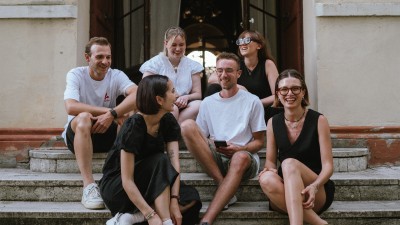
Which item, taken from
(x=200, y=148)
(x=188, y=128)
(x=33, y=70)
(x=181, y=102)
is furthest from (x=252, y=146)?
(x=33, y=70)

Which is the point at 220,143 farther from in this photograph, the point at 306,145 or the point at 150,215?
the point at 150,215

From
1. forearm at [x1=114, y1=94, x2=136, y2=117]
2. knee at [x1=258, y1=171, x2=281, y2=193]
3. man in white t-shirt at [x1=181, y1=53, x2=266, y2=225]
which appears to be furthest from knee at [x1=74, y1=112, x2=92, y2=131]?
knee at [x1=258, y1=171, x2=281, y2=193]

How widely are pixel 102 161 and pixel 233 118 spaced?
4.09 ft

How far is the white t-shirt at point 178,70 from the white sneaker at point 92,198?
4.48 feet

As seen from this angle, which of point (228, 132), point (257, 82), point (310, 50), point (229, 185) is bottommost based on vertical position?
point (229, 185)

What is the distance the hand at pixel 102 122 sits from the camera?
3.42 meters

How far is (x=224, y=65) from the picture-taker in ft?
11.1

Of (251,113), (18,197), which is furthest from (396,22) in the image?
(18,197)

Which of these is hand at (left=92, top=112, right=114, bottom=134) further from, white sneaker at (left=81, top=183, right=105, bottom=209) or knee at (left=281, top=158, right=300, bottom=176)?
knee at (left=281, top=158, right=300, bottom=176)

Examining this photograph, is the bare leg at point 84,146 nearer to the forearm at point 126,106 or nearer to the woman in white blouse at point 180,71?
the forearm at point 126,106

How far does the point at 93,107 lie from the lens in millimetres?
3494

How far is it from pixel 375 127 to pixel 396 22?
113 cm

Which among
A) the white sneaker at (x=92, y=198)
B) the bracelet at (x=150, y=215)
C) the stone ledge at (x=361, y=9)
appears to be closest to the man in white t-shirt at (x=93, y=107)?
the white sneaker at (x=92, y=198)

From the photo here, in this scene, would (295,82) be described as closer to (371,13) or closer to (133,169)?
(133,169)
